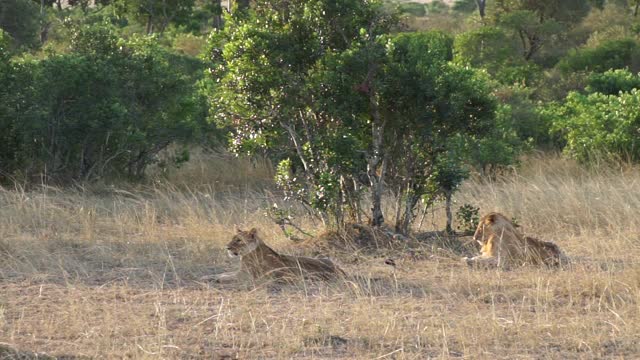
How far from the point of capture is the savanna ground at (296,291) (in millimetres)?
5891

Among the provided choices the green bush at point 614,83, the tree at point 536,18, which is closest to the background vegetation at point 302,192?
the green bush at point 614,83

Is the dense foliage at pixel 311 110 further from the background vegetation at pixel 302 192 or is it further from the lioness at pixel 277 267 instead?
the lioness at pixel 277 267

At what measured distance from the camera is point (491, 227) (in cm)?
849

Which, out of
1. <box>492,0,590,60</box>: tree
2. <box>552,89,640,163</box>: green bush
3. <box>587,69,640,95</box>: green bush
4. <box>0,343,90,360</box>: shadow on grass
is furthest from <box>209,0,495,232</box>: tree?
<box>492,0,590,60</box>: tree

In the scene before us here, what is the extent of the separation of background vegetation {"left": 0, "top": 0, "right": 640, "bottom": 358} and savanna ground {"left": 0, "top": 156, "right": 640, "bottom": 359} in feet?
0.09

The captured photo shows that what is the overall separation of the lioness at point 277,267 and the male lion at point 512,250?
1378mm

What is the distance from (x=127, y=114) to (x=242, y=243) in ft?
17.4

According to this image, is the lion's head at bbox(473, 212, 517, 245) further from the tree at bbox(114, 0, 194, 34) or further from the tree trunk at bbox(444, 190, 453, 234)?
the tree at bbox(114, 0, 194, 34)

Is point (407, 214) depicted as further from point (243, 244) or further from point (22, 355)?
point (22, 355)

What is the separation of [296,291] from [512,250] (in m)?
1.95

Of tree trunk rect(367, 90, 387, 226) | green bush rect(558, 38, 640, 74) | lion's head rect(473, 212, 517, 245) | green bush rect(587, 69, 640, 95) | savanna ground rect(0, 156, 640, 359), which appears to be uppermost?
green bush rect(558, 38, 640, 74)

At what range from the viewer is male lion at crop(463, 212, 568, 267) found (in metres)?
8.26

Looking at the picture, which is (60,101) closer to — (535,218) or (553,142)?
(535,218)

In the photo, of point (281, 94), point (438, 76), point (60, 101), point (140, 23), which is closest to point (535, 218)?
point (438, 76)
